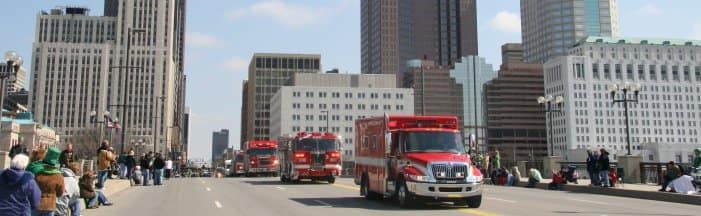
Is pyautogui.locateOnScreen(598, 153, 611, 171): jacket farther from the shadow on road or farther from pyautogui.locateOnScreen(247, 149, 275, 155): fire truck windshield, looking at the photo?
pyautogui.locateOnScreen(247, 149, 275, 155): fire truck windshield

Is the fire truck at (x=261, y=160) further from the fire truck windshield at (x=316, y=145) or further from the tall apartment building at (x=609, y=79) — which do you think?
the tall apartment building at (x=609, y=79)

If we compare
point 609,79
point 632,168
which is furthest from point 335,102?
point 632,168

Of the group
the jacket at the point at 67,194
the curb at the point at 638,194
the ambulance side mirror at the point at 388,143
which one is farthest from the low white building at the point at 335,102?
the jacket at the point at 67,194

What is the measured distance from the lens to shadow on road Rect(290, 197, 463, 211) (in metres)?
16.4

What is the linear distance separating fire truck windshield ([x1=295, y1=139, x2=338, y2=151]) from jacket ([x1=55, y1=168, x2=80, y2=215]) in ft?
67.5

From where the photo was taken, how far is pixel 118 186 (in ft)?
83.8

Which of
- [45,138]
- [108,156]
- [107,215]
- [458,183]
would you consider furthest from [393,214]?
[45,138]

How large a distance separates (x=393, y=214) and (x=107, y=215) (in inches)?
284

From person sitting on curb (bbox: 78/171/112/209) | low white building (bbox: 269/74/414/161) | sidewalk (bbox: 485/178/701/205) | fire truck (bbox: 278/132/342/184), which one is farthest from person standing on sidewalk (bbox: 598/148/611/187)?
low white building (bbox: 269/74/414/161)

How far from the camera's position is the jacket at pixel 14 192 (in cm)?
755

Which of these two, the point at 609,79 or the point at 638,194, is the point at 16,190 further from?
the point at 609,79

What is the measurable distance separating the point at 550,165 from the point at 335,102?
146m

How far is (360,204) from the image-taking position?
17.8m

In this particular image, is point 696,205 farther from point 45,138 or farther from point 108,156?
point 45,138
